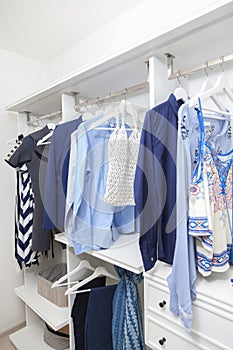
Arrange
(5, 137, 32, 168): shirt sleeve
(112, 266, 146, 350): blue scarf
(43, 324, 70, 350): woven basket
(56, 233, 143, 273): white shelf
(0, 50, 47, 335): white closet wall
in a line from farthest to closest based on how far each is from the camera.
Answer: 1. (0, 50, 47, 335): white closet wall
2. (43, 324, 70, 350): woven basket
3. (5, 137, 32, 168): shirt sleeve
4. (112, 266, 146, 350): blue scarf
5. (56, 233, 143, 273): white shelf

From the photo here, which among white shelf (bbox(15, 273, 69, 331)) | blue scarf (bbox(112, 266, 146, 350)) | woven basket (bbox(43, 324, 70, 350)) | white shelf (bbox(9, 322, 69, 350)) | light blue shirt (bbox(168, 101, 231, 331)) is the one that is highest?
light blue shirt (bbox(168, 101, 231, 331))

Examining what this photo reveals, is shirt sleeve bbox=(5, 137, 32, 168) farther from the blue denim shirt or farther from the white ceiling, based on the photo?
the white ceiling

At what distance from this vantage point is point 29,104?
171 centimetres

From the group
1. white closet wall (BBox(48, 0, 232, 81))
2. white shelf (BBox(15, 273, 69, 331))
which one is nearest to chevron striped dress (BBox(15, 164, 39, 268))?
white shelf (BBox(15, 273, 69, 331))

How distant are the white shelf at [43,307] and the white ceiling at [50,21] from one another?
192 centimetres

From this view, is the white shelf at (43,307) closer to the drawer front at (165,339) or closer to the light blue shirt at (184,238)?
the drawer front at (165,339)

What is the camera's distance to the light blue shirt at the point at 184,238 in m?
0.80

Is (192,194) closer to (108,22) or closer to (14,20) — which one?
(108,22)

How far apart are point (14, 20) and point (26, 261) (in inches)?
64.4

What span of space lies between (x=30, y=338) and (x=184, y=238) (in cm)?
171

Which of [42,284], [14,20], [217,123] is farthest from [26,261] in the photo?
[14,20]

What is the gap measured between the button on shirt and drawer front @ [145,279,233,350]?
0.46 ft

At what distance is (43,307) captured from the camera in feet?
5.40

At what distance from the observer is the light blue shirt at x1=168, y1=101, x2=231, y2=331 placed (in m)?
0.80
